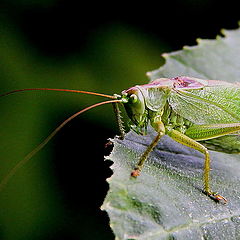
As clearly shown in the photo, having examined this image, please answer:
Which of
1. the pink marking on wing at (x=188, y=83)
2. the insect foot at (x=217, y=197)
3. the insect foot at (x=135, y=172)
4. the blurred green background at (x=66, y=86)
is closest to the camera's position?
the insect foot at (x=135, y=172)

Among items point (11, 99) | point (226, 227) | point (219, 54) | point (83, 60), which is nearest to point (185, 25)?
point (83, 60)

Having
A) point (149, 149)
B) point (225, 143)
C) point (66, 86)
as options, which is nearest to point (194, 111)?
point (225, 143)

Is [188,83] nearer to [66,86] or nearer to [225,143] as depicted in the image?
[225,143]

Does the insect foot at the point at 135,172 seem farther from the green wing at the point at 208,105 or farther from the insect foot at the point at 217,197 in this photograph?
the green wing at the point at 208,105

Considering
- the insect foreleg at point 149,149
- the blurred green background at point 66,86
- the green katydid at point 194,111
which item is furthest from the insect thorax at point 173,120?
the blurred green background at point 66,86

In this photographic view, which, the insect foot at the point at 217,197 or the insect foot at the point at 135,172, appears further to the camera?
the insect foot at the point at 217,197

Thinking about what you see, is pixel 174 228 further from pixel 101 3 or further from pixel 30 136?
pixel 101 3

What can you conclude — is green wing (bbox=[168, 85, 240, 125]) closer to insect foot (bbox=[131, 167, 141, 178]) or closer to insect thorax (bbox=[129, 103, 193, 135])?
insect thorax (bbox=[129, 103, 193, 135])
